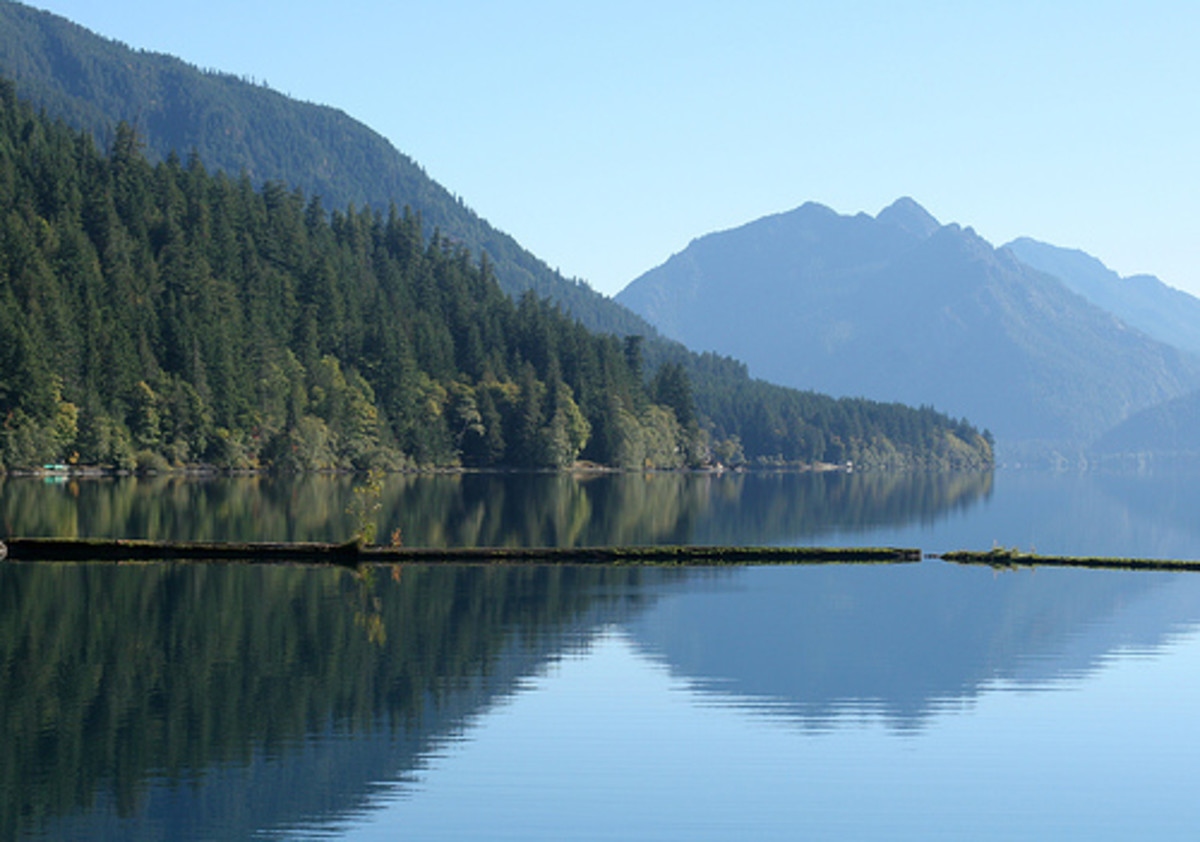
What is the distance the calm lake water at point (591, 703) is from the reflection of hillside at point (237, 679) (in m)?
0.12

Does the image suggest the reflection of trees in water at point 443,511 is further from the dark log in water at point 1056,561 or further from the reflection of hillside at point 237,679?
the reflection of hillside at point 237,679

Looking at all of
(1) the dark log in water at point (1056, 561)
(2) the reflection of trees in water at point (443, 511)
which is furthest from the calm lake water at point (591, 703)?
(2) the reflection of trees in water at point (443, 511)

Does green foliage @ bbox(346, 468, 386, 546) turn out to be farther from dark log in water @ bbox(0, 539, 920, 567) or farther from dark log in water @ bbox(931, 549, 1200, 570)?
dark log in water @ bbox(931, 549, 1200, 570)

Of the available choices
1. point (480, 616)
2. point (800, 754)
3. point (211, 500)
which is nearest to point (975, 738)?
point (800, 754)

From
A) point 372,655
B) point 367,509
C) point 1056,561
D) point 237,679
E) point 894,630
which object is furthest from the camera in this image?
point 367,509

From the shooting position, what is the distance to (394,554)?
220 feet

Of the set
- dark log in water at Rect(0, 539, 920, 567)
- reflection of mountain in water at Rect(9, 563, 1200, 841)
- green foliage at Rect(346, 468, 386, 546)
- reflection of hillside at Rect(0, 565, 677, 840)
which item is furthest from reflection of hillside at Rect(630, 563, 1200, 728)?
green foliage at Rect(346, 468, 386, 546)

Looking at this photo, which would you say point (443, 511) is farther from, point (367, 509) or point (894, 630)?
point (894, 630)

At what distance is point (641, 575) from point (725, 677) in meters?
24.8

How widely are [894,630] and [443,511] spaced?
58.1 metres

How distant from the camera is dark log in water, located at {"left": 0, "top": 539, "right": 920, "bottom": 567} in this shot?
6209 cm

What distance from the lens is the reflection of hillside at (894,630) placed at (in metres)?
42.8

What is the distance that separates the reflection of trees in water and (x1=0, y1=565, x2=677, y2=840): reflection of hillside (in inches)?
792

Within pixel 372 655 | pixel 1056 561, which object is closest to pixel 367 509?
pixel 1056 561
